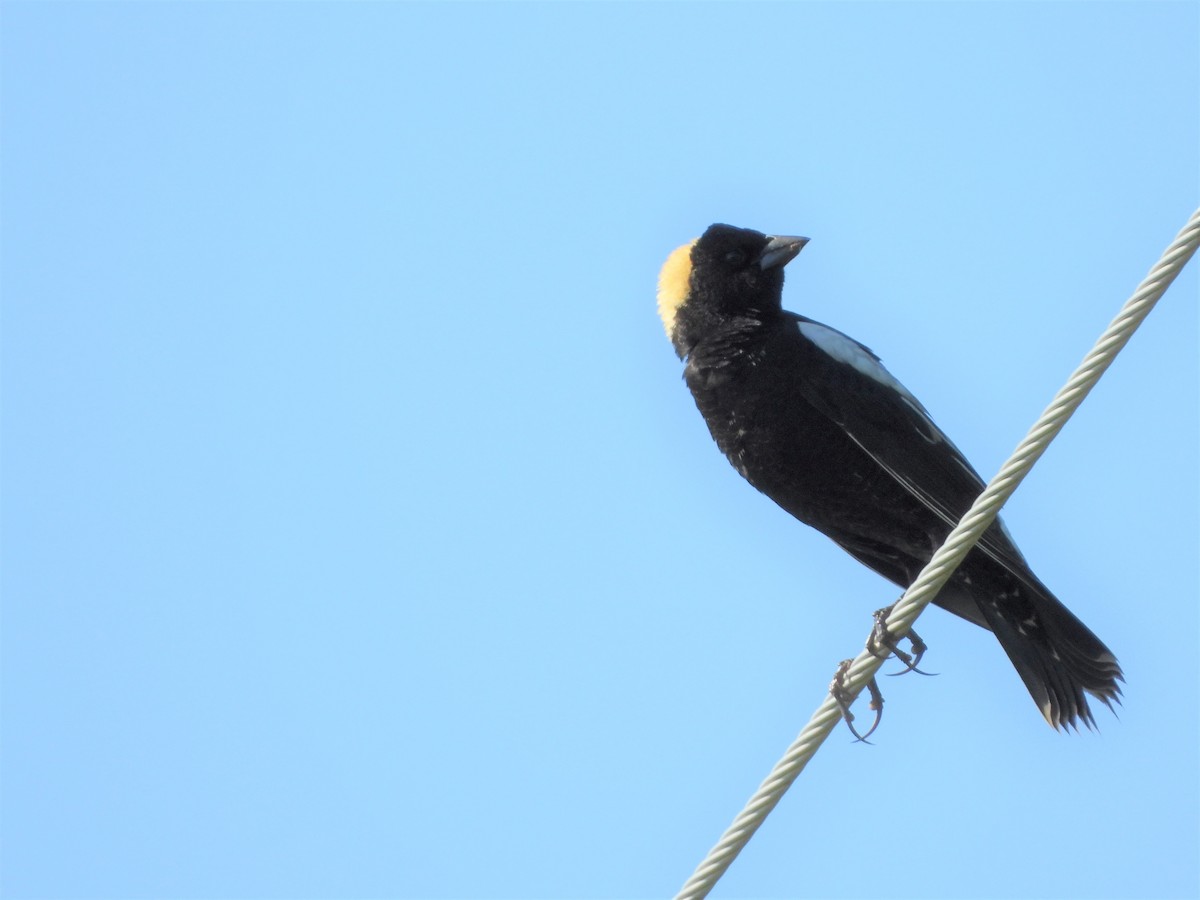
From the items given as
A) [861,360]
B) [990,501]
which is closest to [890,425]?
[861,360]

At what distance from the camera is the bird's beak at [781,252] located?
519cm

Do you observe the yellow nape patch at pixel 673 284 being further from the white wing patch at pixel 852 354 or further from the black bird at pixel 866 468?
the white wing patch at pixel 852 354

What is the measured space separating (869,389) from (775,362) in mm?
312

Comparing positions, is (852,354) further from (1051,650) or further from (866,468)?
(1051,650)

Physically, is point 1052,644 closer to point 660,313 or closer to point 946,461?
point 946,461

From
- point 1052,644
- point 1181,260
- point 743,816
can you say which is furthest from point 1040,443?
point 1052,644

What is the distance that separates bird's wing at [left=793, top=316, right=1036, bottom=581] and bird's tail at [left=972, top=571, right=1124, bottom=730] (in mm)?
173

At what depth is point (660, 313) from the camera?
5449mm

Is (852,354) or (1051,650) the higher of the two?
(852,354)

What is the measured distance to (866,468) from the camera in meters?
4.51

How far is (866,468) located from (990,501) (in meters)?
1.72

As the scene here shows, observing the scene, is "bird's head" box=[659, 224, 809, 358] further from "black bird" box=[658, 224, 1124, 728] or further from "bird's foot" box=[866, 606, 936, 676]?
"bird's foot" box=[866, 606, 936, 676]

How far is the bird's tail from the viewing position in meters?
4.19

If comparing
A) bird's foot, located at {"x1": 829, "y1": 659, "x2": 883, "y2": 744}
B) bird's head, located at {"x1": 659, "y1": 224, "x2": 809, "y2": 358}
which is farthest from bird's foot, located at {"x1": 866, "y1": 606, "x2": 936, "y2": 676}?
bird's head, located at {"x1": 659, "y1": 224, "x2": 809, "y2": 358}
